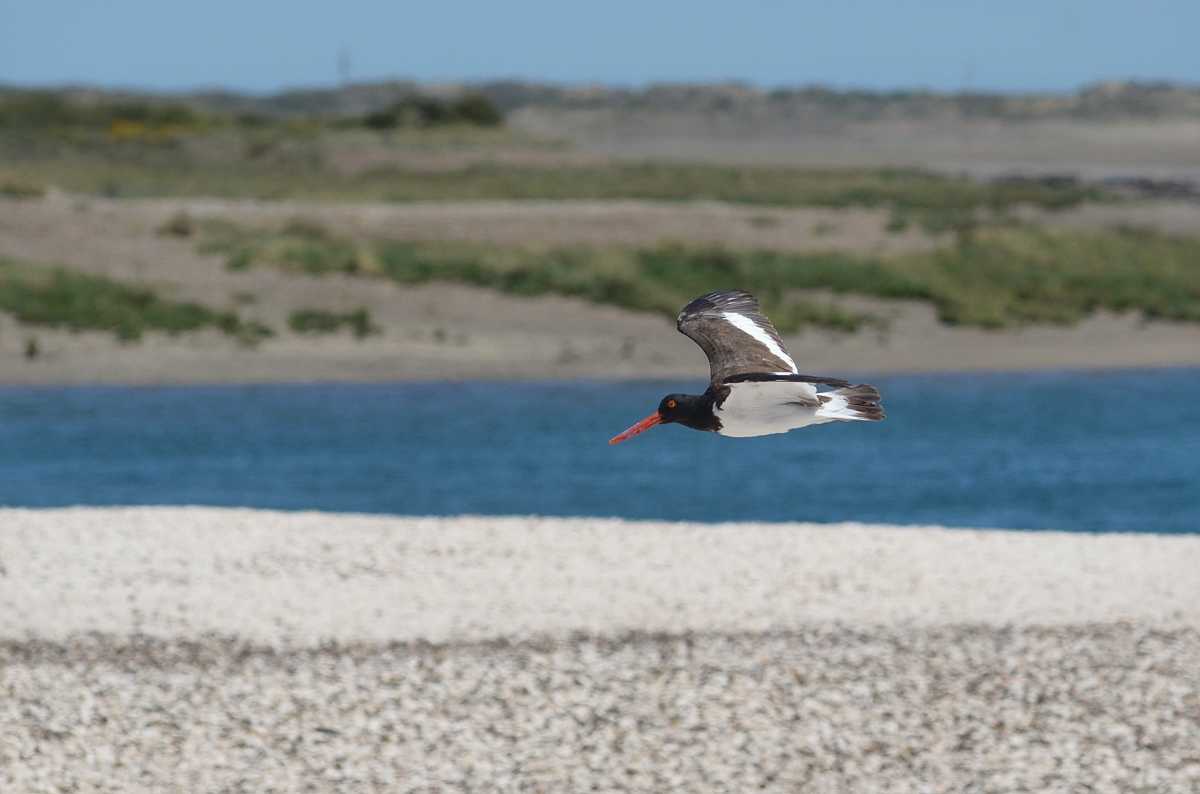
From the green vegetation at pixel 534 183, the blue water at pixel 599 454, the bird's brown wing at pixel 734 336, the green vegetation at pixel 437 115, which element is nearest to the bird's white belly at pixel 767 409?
the bird's brown wing at pixel 734 336

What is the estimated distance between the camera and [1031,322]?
4544cm

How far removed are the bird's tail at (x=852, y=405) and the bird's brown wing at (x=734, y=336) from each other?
60cm

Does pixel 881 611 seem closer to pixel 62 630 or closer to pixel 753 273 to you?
pixel 62 630

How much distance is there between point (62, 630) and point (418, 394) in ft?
63.9

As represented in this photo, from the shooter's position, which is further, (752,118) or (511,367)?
(752,118)

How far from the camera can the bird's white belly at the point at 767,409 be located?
895 cm

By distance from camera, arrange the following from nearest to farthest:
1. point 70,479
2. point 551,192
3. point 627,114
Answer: point 70,479 < point 551,192 < point 627,114

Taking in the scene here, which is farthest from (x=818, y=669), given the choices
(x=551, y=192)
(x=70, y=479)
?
(x=551, y=192)

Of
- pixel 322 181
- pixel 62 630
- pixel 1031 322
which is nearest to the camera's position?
pixel 62 630

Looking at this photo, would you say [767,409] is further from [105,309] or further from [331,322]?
[105,309]

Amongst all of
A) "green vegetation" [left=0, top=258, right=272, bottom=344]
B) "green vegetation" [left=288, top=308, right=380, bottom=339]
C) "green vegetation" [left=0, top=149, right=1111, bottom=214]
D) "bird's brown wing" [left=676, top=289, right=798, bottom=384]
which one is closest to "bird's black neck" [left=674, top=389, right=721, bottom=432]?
"bird's brown wing" [left=676, top=289, right=798, bottom=384]

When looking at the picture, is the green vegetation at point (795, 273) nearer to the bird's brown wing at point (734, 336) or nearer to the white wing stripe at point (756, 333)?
the bird's brown wing at point (734, 336)

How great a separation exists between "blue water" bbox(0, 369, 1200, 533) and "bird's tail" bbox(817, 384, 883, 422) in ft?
59.9

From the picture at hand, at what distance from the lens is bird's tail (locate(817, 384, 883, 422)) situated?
351 inches
